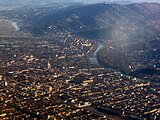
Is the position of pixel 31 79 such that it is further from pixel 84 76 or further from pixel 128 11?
pixel 128 11

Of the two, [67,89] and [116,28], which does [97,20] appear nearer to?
[116,28]

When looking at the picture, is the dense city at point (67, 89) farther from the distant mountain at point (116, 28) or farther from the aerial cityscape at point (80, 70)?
the distant mountain at point (116, 28)

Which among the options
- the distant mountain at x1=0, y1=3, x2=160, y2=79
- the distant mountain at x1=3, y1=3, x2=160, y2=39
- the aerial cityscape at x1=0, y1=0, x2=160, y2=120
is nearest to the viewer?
the aerial cityscape at x1=0, y1=0, x2=160, y2=120

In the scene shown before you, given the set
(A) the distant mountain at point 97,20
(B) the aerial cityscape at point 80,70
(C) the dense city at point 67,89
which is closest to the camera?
(C) the dense city at point 67,89

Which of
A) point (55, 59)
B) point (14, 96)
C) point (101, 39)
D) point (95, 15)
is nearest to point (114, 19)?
point (95, 15)

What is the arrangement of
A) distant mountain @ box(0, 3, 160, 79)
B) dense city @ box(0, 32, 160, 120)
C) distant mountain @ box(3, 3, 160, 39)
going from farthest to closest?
distant mountain @ box(3, 3, 160, 39)
distant mountain @ box(0, 3, 160, 79)
dense city @ box(0, 32, 160, 120)

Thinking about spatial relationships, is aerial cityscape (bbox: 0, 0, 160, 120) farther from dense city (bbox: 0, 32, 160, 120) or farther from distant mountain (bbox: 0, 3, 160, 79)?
distant mountain (bbox: 0, 3, 160, 79)

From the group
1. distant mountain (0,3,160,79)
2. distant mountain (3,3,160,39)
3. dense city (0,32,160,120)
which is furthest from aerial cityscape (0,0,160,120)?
distant mountain (3,3,160,39)

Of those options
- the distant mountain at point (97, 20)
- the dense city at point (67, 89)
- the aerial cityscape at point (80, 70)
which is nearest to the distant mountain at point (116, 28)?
the distant mountain at point (97, 20)
